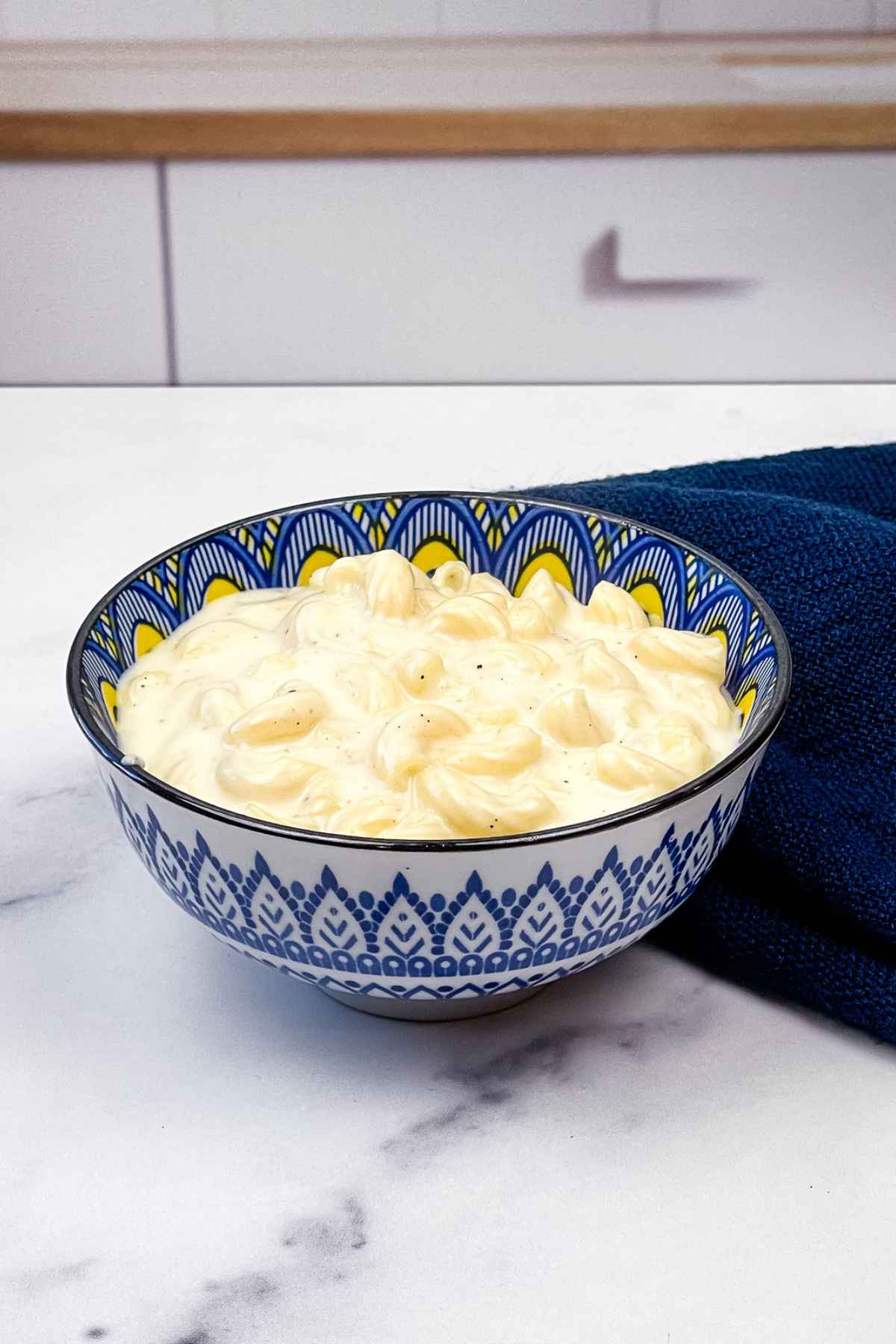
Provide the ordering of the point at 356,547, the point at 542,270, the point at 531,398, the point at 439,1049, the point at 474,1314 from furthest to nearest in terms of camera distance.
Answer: the point at 542,270 → the point at 531,398 → the point at 356,547 → the point at 439,1049 → the point at 474,1314

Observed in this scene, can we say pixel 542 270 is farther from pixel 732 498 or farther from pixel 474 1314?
pixel 474 1314

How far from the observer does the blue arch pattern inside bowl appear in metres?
0.79

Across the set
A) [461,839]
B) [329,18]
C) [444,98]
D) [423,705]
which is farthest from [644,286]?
[461,839]

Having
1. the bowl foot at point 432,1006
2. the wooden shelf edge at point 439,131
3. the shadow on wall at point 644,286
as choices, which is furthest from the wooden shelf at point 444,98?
the bowl foot at point 432,1006

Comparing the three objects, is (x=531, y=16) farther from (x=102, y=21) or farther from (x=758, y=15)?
(x=102, y=21)

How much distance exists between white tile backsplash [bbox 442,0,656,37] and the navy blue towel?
1.13m

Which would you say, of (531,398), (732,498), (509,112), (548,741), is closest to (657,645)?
(548,741)

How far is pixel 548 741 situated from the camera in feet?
2.28

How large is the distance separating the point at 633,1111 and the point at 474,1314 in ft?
0.42

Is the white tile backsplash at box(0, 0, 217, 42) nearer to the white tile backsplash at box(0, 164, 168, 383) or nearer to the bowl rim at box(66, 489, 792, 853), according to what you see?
the white tile backsplash at box(0, 164, 168, 383)

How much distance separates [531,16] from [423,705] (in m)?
1.52

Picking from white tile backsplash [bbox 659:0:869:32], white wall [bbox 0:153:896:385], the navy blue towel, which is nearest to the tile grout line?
white wall [bbox 0:153:896:385]

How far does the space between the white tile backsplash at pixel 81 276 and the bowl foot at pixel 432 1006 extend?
Answer: 131cm

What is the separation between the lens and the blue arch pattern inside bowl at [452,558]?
0.79 m
